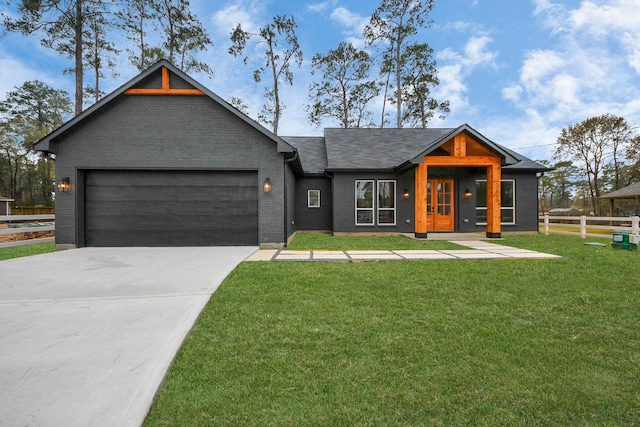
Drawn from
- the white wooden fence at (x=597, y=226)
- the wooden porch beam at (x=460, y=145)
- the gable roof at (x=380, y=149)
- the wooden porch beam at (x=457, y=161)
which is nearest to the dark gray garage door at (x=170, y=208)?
the gable roof at (x=380, y=149)

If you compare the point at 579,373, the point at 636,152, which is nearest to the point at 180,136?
the point at 579,373

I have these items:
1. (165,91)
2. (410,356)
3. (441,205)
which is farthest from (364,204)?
(410,356)

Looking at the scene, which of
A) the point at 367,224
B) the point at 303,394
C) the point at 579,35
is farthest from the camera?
the point at 579,35

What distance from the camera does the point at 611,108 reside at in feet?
76.3

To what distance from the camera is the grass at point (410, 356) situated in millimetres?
1680

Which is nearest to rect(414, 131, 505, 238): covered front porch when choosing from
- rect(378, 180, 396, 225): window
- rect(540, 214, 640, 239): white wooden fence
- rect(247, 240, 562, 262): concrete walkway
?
rect(378, 180, 396, 225): window

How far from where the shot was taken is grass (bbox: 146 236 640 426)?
66.1 inches

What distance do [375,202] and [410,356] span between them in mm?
9202

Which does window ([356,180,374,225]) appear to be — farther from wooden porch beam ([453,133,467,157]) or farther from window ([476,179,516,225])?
window ([476,179,516,225])

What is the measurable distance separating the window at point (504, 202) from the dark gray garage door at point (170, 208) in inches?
362

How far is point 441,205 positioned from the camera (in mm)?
11398

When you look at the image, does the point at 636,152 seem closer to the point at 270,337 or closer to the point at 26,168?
the point at 270,337

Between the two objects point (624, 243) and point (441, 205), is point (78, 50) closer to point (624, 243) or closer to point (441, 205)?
point (441, 205)

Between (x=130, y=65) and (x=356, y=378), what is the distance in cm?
1957
